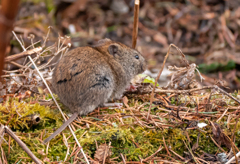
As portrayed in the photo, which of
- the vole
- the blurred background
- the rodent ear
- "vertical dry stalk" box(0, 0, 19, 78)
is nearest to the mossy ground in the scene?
the vole

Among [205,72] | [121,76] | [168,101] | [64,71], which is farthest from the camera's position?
[205,72]

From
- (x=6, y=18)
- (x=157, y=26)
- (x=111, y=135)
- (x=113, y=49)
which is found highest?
(x=157, y=26)

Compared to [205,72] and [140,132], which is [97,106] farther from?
[205,72]

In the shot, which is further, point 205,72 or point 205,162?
point 205,72

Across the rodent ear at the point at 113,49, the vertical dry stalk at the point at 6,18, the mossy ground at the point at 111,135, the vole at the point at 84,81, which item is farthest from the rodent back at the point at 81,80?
the vertical dry stalk at the point at 6,18

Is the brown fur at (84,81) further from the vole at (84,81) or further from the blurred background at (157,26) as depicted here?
the blurred background at (157,26)

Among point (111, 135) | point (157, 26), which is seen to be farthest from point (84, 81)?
point (157, 26)

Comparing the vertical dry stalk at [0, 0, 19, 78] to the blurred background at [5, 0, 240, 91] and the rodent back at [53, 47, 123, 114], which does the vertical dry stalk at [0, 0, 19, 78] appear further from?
the blurred background at [5, 0, 240, 91]

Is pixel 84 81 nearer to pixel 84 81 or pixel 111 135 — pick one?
pixel 84 81

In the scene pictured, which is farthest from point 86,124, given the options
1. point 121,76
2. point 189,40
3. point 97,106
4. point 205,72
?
point 189,40
